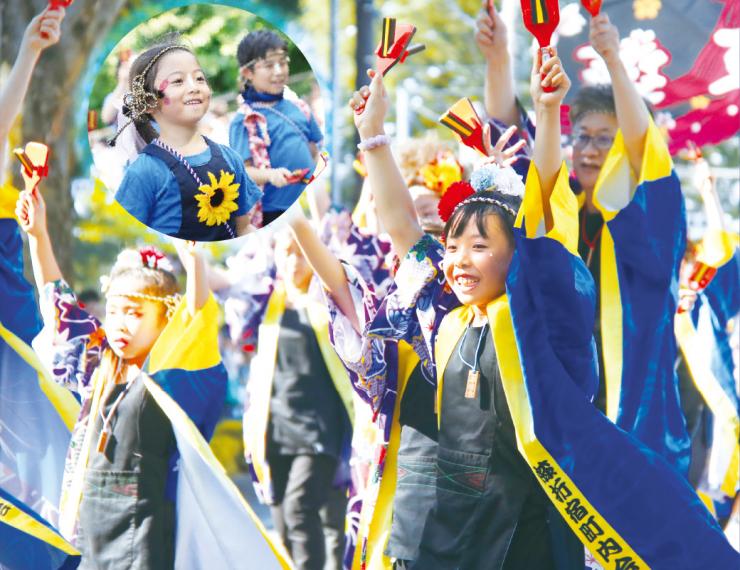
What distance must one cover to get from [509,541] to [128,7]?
2.28 meters

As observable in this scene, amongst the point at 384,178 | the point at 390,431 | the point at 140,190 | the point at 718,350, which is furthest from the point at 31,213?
the point at 718,350

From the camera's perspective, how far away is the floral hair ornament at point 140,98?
3.76 m

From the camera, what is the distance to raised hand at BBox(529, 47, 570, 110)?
3.38m

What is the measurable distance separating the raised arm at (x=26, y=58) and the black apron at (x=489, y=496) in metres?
1.80

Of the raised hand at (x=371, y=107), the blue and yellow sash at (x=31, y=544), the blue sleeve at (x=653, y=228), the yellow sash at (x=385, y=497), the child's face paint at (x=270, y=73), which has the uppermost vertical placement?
the child's face paint at (x=270, y=73)

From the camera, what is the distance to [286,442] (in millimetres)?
5867

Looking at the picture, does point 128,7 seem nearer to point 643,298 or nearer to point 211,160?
point 211,160

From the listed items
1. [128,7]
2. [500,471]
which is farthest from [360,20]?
[500,471]

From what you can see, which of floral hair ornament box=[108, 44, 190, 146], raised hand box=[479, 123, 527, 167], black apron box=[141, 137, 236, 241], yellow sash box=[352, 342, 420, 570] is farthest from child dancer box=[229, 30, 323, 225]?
yellow sash box=[352, 342, 420, 570]

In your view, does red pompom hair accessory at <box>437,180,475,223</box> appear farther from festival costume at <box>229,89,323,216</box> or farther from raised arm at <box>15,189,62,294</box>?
raised arm at <box>15,189,62,294</box>

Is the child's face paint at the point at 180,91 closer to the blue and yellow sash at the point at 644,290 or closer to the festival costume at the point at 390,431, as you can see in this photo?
the festival costume at the point at 390,431

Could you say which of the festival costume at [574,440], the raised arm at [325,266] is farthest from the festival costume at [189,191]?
the festival costume at [574,440]

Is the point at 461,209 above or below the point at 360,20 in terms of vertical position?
below

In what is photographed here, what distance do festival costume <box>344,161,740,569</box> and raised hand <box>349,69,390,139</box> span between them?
62 centimetres
